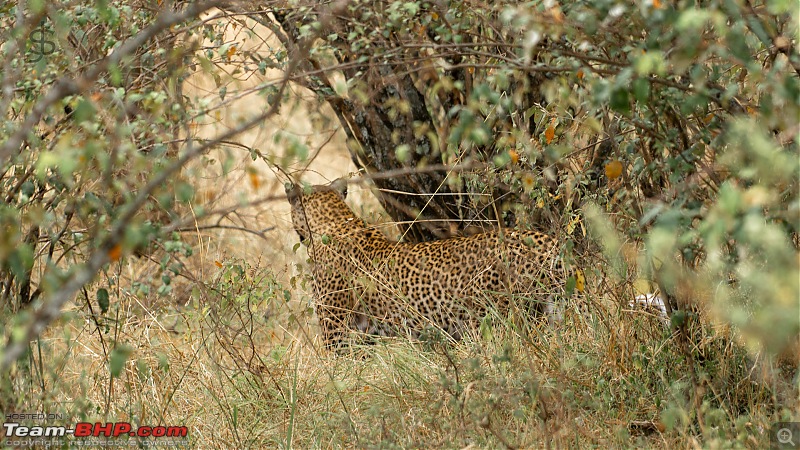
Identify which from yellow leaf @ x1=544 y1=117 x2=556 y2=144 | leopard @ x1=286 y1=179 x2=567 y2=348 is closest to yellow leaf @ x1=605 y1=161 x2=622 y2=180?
yellow leaf @ x1=544 y1=117 x2=556 y2=144

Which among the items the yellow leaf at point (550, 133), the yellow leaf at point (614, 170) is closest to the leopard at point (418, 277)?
the yellow leaf at point (550, 133)

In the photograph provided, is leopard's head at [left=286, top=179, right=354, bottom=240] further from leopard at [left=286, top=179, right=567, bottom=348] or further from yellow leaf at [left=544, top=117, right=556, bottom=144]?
yellow leaf at [left=544, top=117, right=556, bottom=144]

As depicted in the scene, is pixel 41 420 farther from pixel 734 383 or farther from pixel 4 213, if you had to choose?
pixel 734 383

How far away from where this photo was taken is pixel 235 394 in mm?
4191

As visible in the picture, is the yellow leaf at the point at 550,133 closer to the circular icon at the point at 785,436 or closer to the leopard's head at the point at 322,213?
the circular icon at the point at 785,436

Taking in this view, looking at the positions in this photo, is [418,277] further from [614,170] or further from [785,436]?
[785,436]

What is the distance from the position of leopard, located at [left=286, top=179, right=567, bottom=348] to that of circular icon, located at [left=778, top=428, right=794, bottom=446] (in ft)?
4.74

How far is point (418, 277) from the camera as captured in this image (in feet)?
16.6

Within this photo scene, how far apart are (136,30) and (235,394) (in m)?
1.62

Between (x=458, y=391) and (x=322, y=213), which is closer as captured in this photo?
(x=458, y=391)

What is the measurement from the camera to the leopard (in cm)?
461

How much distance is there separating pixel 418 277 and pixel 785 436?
2295 millimetres

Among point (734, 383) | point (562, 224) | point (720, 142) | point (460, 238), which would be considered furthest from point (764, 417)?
point (460, 238)

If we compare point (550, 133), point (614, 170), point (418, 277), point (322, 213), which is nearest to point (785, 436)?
point (614, 170)
